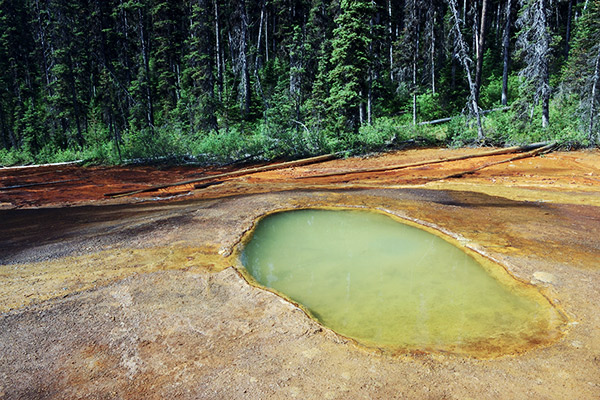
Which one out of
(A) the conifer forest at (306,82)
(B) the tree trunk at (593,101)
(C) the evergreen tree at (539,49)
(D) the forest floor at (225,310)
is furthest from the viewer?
(A) the conifer forest at (306,82)

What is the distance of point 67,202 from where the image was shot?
10.4 m

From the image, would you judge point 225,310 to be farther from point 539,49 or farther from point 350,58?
point 539,49

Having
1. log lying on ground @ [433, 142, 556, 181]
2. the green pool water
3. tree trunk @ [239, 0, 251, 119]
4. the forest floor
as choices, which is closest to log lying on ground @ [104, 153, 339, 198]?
the forest floor

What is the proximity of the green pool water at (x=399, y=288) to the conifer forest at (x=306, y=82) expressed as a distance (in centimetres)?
1042

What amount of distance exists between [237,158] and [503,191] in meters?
12.3

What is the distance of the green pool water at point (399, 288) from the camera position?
131 inches

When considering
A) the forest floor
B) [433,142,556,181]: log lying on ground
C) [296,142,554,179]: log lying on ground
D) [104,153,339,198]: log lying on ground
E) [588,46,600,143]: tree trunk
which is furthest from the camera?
[588,46,600,143]: tree trunk

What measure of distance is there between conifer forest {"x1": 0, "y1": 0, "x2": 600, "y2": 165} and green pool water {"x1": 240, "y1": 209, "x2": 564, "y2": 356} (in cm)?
1042

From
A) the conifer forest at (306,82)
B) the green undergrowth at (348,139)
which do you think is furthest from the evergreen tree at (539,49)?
the green undergrowth at (348,139)

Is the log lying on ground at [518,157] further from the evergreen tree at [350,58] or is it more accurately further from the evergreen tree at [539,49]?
the evergreen tree at [350,58]

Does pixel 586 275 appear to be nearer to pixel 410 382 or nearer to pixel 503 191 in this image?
pixel 410 382

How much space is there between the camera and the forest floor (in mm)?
2688

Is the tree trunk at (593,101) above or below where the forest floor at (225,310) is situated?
above

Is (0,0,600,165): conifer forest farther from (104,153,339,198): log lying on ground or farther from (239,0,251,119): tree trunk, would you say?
(104,153,339,198): log lying on ground
